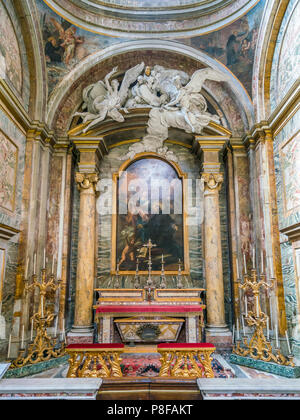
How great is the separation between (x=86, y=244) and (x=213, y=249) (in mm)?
3249


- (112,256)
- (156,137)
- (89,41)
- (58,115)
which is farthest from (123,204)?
(89,41)

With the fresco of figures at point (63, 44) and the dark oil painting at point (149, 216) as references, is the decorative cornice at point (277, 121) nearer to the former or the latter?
the dark oil painting at point (149, 216)

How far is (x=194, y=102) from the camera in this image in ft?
30.1

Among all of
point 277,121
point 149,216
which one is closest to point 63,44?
point 149,216

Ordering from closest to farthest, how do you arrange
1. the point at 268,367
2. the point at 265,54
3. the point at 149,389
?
1. the point at 149,389
2. the point at 268,367
3. the point at 265,54

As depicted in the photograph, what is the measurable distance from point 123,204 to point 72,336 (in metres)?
3.72

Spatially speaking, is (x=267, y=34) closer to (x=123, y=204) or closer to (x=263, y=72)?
(x=263, y=72)

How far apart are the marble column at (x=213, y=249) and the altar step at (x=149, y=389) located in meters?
3.01

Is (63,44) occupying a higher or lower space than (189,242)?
higher

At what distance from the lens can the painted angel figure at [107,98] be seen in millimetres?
8953

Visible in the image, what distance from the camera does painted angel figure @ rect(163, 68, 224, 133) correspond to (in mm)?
8930

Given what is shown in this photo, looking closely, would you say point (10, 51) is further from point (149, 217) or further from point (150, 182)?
point (149, 217)

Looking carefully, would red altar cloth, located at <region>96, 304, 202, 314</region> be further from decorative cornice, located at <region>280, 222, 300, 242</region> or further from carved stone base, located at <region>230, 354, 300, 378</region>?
decorative cornice, located at <region>280, 222, 300, 242</region>

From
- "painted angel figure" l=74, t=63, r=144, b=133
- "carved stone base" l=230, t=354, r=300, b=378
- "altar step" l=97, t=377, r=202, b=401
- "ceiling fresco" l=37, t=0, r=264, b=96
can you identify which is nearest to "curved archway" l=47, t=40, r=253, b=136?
"ceiling fresco" l=37, t=0, r=264, b=96
